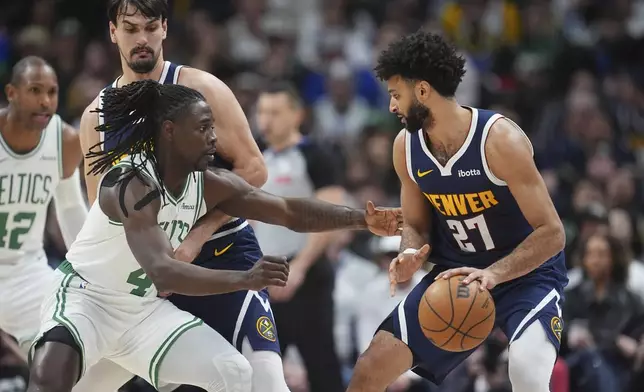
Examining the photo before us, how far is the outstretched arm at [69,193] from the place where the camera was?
6.76 metres

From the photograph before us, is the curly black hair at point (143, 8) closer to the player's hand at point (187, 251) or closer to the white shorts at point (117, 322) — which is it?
the player's hand at point (187, 251)

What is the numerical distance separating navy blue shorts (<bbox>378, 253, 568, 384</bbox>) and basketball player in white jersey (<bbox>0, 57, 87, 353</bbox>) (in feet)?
6.83

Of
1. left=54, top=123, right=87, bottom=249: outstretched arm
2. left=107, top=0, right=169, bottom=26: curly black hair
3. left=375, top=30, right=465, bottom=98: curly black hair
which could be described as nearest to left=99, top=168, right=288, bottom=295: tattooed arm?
left=107, top=0, right=169, bottom=26: curly black hair

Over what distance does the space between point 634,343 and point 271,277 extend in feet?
13.5

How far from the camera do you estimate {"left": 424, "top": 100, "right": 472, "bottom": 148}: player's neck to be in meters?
5.68

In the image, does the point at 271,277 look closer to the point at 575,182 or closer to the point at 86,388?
the point at 86,388

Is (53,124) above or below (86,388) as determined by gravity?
above

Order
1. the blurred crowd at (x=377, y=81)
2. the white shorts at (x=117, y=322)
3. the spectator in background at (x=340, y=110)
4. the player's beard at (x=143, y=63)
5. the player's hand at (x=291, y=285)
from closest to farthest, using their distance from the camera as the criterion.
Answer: the white shorts at (x=117, y=322)
the player's beard at (x=143, y=63)
the player's hand at (x=291, y=285)
the blurred crowd at (x=377, y=81)
the spectator in background at (x=340, y=110)

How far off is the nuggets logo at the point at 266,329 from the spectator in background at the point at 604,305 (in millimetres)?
3037

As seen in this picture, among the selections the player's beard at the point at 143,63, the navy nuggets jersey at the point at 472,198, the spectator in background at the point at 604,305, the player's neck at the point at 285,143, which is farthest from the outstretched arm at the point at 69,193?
the spectator in background at the point at 604,305

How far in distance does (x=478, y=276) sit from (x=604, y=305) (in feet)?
10.7

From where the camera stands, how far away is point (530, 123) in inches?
508

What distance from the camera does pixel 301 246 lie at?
8086 mm

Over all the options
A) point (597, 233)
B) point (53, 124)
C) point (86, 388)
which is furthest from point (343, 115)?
point (86, 388)
